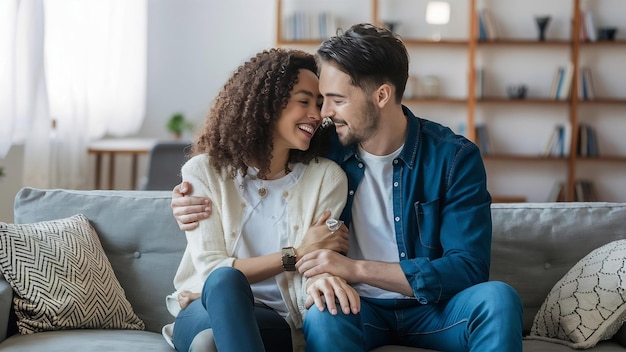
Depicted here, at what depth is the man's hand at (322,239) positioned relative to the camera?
7.25 feet

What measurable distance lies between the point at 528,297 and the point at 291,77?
0.94 m

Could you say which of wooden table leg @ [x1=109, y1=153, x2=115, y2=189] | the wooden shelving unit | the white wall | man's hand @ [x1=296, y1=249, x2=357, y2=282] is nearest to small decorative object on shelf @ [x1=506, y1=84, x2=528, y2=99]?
the wooden shelving unit

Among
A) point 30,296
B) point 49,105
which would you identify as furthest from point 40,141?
point 30,296

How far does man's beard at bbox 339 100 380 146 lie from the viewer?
2.31 meters

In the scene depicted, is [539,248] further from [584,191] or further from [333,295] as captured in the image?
[584,191]

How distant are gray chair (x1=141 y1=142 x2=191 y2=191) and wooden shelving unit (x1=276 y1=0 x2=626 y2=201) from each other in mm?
2720

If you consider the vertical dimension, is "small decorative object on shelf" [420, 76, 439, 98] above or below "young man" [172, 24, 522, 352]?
above

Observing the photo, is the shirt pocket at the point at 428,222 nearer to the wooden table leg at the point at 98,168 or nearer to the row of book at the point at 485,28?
the wooden table leg at the point at 98,168

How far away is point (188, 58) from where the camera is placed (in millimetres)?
6871

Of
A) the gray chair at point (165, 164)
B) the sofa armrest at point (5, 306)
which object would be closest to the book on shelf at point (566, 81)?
the gray chair at point (165, 164)

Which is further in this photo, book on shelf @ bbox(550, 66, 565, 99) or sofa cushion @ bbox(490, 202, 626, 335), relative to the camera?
book on shelf @ bbox(550, 66, 565, 99)

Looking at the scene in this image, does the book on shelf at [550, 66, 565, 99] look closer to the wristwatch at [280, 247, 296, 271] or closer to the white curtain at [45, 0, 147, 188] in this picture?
the white curtain at [45, 0, 147, 188]

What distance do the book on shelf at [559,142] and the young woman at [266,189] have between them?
4593 mm

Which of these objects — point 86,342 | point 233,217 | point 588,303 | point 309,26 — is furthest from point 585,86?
point 86,342
